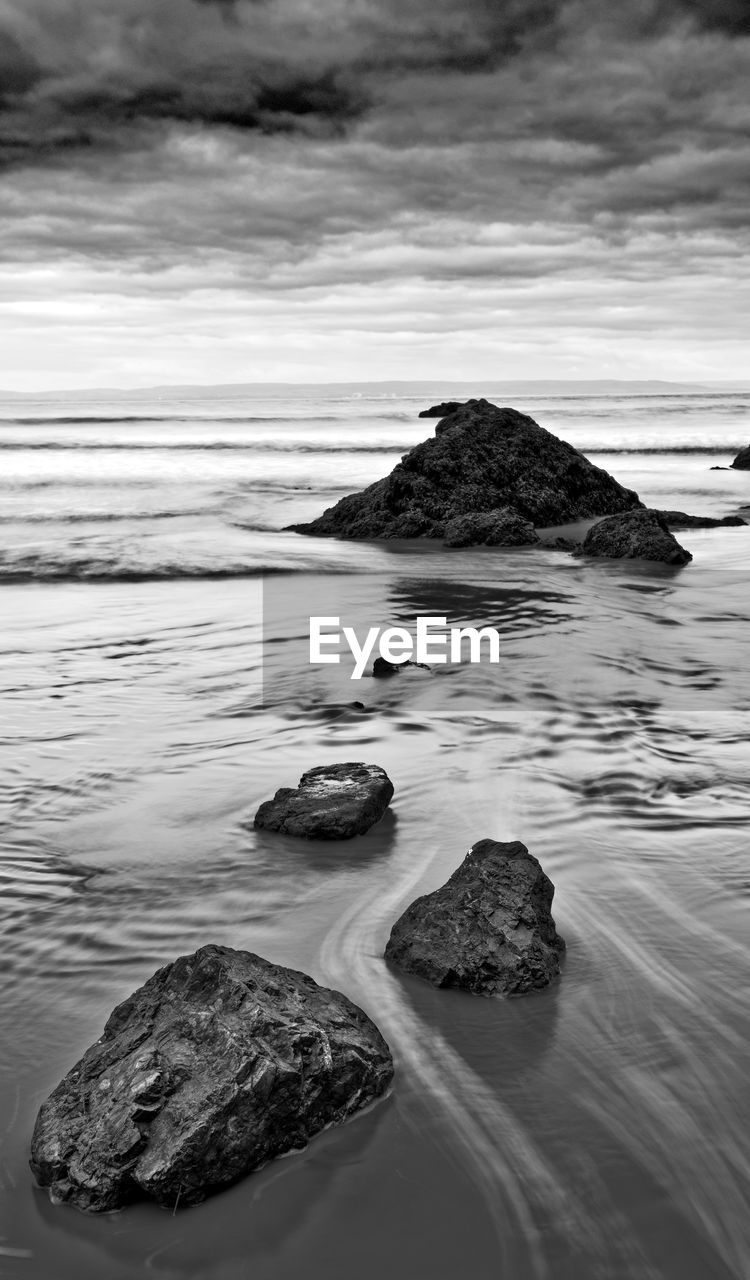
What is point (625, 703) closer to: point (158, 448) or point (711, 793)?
point (711, 793)

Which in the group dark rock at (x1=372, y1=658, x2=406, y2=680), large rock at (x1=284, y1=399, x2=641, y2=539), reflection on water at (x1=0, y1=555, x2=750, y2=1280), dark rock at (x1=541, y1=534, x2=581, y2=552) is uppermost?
large rock at (x1=284, y1=399, x2=641, y2=539)

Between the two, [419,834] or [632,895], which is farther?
[419,834]

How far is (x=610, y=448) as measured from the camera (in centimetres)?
3472

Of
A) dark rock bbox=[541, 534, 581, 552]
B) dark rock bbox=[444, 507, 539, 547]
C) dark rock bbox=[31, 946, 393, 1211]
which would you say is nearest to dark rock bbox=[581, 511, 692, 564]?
dark rock bbox=[541, 534, 581, 552]

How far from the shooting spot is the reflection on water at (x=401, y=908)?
229cm

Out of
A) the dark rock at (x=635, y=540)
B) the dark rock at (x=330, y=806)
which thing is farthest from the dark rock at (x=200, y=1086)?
the dark rock at (x=635, y=540)

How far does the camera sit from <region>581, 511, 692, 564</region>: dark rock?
38.9ft

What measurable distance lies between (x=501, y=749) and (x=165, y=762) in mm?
1668

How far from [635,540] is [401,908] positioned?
29.6 ft

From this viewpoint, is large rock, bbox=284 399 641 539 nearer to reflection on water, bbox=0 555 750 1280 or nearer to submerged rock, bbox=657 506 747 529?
submerged rock, bbox=657 506 747 529

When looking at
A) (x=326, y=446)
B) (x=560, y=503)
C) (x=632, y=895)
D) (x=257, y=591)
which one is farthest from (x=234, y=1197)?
(x=326, y=446)

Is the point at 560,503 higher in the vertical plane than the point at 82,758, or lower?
higher

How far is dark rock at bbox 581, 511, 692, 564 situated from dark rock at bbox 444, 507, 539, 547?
940mm

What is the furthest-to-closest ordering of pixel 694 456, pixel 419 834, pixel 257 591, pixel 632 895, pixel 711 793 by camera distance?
pixel 694 456
pixel 257 591
pixel 711 793
pixel 419 834
pixel 632 895
